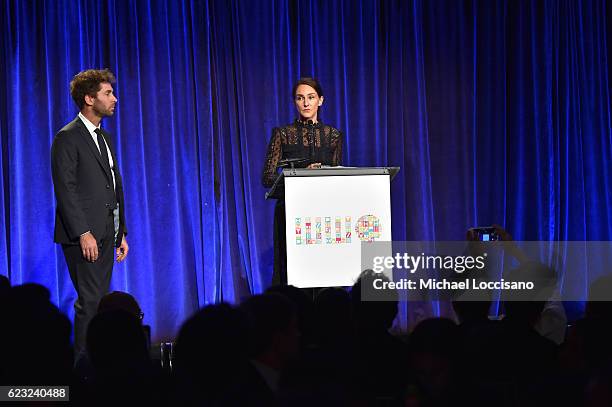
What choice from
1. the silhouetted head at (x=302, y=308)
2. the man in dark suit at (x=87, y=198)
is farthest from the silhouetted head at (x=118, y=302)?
the man in dark suit at (x=87, y=198)

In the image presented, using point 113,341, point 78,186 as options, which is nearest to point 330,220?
point 78,186

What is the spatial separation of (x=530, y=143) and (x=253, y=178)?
2.29 metres

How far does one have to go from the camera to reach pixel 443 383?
1.89 m

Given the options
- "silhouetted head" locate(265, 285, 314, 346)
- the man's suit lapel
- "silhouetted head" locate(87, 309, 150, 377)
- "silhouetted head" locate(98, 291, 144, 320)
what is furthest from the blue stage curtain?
"silhouetted head" locate(87, 309, 150, 377)

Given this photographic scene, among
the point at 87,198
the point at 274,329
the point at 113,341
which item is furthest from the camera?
the point at 87,198

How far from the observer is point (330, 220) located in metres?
3.88

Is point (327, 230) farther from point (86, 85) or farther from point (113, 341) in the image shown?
point (113, 341)

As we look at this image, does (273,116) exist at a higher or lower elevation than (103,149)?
higher

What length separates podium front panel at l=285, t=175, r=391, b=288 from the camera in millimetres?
3859

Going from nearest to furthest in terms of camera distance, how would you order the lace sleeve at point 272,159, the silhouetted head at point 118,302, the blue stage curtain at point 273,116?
1. the silhouetted head at point 118,302
2. the lace sleeve at point 272,159
3. the blue stage curtain at point 273,116

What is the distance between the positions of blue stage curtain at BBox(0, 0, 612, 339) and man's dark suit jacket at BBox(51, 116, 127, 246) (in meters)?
1.29

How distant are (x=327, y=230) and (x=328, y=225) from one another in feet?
0.09

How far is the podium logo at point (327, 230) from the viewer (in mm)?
3867

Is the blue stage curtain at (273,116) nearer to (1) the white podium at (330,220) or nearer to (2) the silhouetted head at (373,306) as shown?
(1) the white podium at (330,220)
